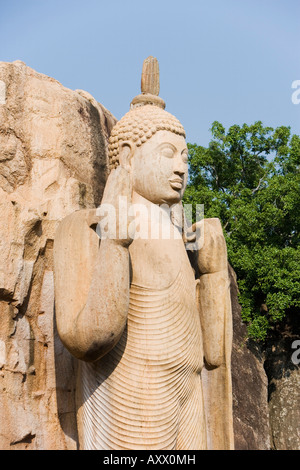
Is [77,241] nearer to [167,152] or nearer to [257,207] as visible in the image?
[167,152]

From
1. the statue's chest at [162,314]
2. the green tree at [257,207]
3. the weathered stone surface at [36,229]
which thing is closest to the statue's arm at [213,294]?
the statue's chest at [162,314]

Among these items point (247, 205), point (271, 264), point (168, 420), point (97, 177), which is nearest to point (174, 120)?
point (97, 177)

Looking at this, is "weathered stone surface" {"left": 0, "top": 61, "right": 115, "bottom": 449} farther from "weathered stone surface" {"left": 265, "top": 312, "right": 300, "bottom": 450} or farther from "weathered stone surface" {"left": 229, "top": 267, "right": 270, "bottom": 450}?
"weathered stone surface" {"left": 265, "top": 312, "right": 300, "bottom": 450}

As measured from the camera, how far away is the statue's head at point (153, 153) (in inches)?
183

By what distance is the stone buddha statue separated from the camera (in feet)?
13.2

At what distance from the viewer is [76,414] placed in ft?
15.3

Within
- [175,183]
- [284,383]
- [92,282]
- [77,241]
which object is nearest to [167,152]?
[175,183]

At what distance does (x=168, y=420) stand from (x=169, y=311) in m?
0.71

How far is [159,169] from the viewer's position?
182 inches

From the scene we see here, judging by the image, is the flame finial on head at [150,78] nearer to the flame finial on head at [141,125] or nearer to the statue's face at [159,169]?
the flame finial on head at [141,125]

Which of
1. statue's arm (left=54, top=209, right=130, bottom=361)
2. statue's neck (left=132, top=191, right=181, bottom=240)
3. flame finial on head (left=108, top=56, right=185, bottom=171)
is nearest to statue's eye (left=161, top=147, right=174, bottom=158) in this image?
flame finial on head (left=108, top=56, right=185, bottom=171)

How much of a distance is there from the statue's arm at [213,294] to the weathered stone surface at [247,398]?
149 inches

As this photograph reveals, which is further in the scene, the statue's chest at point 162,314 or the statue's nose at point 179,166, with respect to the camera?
the statue's nose at point 179,166
